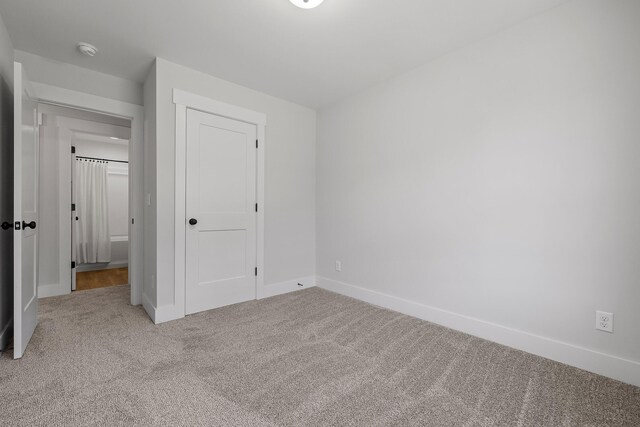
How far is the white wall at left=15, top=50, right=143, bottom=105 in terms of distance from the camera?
2543mm

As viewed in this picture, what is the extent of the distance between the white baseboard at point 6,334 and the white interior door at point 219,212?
1.21m

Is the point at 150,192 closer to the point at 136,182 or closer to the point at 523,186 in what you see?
the point at 136,182

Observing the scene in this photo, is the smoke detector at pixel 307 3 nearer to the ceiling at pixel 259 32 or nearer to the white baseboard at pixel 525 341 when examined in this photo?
the ceiling at pixel 259 32

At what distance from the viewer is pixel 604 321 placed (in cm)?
181

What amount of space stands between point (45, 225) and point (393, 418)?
417 cm

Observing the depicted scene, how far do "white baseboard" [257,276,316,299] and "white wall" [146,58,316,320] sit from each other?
4cm

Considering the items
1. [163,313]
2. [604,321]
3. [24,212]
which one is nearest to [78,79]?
[24,212]

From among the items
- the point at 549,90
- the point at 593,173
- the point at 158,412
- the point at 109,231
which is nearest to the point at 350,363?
the point at 158,412

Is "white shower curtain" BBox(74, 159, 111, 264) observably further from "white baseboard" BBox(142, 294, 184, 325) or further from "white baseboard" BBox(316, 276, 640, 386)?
"white baseboard" BBox(316, 276, 640, 386)

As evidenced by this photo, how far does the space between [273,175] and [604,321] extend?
312 cm

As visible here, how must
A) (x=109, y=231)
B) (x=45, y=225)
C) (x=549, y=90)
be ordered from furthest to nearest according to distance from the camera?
(x=109, y=231) < (x=45, y=225) < (x=549, y=90)

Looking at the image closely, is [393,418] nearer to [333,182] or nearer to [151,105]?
[333,182]

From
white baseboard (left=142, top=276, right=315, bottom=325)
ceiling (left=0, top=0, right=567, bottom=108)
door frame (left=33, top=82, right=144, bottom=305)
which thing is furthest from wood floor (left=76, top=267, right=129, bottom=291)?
ceiling (left=0, top=0, right=567, bottom=108)

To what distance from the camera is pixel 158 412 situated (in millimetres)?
1426
